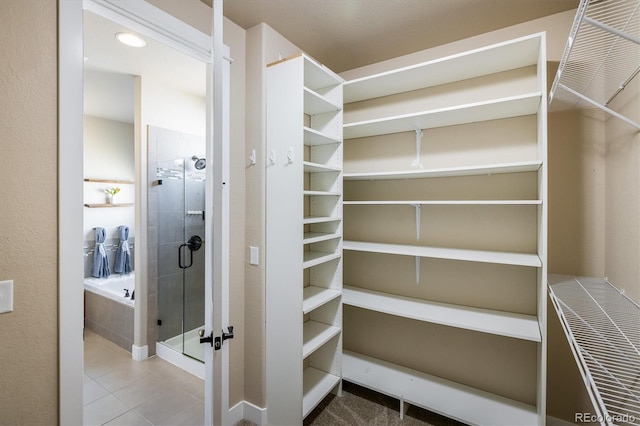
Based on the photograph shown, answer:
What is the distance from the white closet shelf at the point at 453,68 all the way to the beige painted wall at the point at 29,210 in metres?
1.68

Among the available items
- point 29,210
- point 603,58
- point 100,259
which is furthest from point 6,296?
point 100,259

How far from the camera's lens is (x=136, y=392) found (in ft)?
7.39

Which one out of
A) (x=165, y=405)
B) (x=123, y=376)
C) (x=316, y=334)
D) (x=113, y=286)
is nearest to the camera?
(x=316, y=334)

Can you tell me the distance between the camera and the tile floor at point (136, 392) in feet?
6.54

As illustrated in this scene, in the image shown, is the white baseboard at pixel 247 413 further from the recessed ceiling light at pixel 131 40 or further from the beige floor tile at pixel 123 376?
the recessed ceiling light at pixel 131 40

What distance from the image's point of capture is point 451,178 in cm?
202

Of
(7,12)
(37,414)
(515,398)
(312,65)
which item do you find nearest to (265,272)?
(37,414)

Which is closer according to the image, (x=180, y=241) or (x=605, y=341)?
(x=605, y=341)

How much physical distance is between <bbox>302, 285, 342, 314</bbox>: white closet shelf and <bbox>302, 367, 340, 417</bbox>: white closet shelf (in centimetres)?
58

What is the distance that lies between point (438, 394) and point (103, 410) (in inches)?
93.6

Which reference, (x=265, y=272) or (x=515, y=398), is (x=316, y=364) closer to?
(x=265, y=272)

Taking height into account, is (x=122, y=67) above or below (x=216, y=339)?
above

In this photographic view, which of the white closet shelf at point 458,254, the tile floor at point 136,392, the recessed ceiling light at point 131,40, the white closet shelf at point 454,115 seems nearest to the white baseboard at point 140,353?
the tile floor at point 136,392

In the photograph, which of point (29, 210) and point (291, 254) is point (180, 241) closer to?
point (291, 254)
